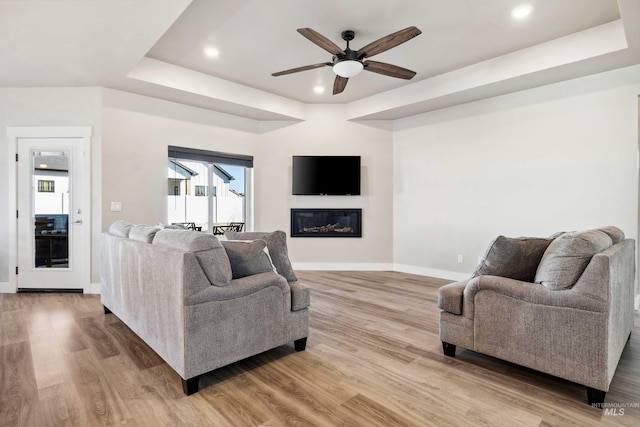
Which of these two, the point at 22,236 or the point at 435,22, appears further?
the point at 22,236

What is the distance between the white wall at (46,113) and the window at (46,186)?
0.37 m

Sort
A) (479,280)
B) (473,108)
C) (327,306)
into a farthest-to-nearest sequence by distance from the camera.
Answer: (473,108), (327,306), (479,280)

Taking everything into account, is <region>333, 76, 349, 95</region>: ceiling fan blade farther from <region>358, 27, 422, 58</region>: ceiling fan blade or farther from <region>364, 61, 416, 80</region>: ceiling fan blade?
<region>358, 27, 422, 58</region>: ceiling fan blade

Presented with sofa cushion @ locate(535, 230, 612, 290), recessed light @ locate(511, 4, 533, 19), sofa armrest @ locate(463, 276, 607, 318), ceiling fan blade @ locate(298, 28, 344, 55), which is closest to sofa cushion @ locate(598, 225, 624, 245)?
sofa cushion @ locate(535, 230, 612, 290)

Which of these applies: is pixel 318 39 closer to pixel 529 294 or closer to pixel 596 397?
pixel 529 294

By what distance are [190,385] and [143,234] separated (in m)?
1.24

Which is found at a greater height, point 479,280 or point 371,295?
point 479,280

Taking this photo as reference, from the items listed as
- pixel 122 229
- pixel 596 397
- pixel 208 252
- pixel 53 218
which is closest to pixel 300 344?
pixel 208 252

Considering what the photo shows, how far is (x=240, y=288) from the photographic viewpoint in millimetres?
2168

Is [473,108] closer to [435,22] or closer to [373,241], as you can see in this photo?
[435,22]

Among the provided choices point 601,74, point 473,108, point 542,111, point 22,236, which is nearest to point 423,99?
point 473,108

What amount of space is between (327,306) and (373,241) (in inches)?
93.7

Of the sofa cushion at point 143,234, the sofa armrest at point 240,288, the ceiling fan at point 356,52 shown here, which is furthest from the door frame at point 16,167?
the sofa armrest at point 240,288

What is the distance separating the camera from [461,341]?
2359mm
